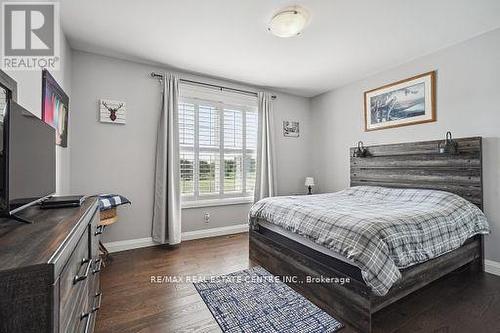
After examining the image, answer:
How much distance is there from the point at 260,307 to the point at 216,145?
2.54 m

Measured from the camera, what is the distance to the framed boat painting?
2924mm

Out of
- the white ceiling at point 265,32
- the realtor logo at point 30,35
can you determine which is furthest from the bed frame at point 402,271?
the realtor logo at point 30,35

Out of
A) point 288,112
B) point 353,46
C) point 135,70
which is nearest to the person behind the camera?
point 353,46

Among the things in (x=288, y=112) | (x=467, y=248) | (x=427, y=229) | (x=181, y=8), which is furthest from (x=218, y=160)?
(x=467, y=248)

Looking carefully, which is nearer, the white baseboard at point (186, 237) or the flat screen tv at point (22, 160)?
the flat screen tv at point (22, 160)

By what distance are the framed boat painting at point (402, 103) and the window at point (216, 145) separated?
1893 mm

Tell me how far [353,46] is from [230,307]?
306 centimetres

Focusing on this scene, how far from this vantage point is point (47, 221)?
990 millimetres

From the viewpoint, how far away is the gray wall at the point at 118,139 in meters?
2.86

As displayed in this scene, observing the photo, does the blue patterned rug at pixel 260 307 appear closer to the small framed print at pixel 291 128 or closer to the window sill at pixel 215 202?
the window sill at pixel 215 202

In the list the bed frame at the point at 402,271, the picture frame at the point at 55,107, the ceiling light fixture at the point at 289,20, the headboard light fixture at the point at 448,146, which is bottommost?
the bed frame at the point at 402,271

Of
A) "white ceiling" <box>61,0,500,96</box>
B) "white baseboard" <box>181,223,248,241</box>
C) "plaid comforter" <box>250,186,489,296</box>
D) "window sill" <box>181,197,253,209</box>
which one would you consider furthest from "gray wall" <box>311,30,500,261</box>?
"white baseboard" <box>181,223,248,241</box>

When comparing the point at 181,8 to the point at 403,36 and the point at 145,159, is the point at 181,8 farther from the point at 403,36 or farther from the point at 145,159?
the point at 403,36

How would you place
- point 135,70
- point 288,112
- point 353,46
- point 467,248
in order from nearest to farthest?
point 467,248 → point 353,46 → point 135,70 → point 288,112
